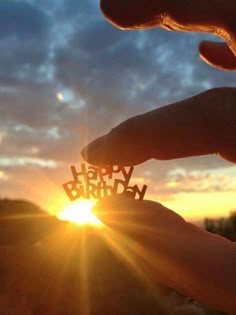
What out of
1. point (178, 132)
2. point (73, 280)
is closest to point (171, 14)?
point (178, 132)

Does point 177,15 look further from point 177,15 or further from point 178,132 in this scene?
point 178,132

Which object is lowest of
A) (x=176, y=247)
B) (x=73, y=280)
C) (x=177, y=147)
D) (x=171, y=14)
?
(x=73, y=280)

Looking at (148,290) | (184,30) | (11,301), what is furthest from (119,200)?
(148,290)

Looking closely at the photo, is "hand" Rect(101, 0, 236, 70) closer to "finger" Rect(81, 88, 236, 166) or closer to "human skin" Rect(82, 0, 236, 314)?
"human skin" Rect(82, 0, 236, 314)

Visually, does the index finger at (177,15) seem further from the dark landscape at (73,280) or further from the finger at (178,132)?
the dark landscape at (73,280)

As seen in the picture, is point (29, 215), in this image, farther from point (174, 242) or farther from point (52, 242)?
point (174, 242)

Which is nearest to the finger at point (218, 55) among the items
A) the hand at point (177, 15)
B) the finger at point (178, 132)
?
the finger at point (178, 132)

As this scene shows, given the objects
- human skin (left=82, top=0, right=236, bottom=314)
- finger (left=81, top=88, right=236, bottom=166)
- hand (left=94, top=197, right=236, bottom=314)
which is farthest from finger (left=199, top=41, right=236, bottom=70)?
hand (left=94, top=197, right=236, bottom=314)
